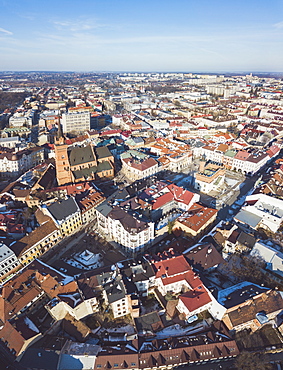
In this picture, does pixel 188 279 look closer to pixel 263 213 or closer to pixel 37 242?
pixel 263 213

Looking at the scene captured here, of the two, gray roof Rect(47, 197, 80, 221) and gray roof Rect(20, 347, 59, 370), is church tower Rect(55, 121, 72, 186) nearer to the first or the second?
gray roof Rect(47, 197, 80, 221)

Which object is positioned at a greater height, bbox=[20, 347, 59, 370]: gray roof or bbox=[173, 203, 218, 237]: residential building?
bbox=[173, 203, 218, 237]: residential building

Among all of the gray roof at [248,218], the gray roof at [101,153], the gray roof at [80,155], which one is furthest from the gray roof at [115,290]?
the gray roof at [101,153]

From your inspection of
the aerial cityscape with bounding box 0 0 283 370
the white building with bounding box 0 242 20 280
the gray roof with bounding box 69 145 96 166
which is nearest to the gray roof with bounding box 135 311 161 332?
the aerial cityscape with bounding box 0 0 283 370

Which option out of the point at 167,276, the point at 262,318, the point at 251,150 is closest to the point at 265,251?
the point at 262,318

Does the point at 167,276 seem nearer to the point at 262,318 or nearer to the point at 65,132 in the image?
the point at 262,318

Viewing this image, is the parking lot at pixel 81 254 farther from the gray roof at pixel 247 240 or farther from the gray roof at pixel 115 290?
the gray roof at pixel 247 240
